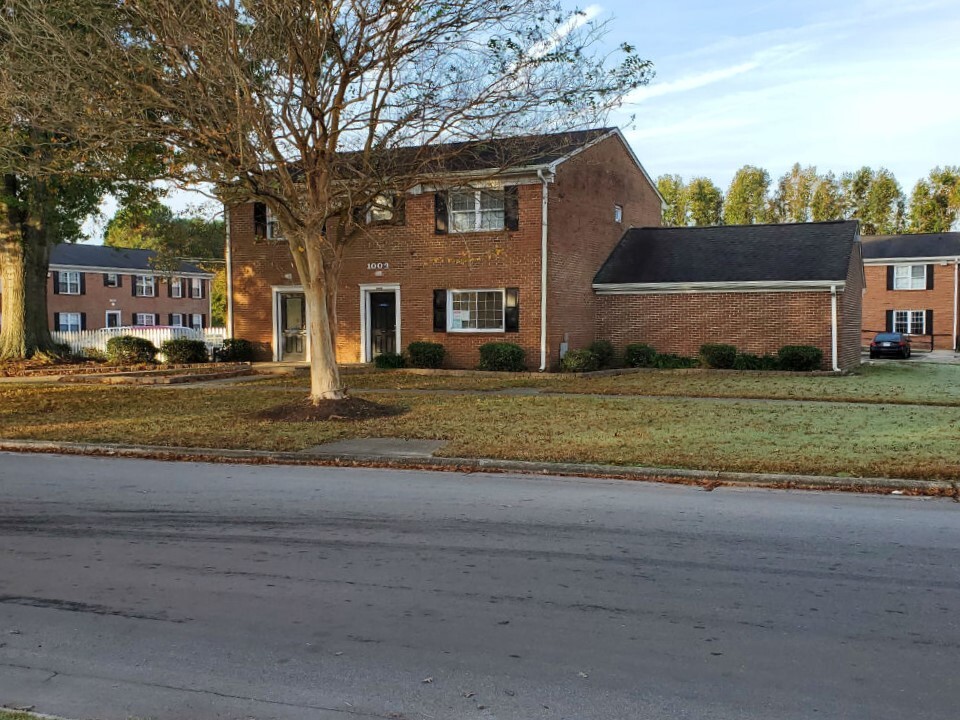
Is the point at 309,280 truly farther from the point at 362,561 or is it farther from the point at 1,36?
the point at 362,561

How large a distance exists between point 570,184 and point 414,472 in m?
16.5

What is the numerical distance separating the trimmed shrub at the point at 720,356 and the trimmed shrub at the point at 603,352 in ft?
9.81

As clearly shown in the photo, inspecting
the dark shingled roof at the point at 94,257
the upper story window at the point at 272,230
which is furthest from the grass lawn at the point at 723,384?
the dark shingled roof at the point at 94,257

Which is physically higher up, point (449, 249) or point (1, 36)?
point (1, 36)

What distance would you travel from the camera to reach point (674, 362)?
24.9 metres

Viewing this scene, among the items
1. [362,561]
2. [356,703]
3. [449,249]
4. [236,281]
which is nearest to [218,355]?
[236,281]

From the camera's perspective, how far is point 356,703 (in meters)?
3.99

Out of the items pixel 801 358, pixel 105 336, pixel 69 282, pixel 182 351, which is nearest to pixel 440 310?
pixel 182 351

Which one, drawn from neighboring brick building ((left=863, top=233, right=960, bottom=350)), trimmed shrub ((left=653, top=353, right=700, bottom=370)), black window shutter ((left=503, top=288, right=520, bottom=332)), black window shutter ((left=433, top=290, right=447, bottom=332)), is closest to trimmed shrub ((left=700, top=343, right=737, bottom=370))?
trimmed shrub ((left=653, top=353, right=700, bottom=370))

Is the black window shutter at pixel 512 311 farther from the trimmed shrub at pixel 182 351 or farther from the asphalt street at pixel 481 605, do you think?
the asphalt street at pixel 481 605

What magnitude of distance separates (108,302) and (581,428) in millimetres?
49901

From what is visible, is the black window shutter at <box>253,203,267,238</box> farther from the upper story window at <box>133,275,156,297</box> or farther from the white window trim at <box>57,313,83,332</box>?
the upper story window at <box>133,275,156,297</box>

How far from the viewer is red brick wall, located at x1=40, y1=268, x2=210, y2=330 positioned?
5193 centimetres

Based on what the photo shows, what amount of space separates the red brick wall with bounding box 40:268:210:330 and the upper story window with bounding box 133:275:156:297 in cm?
29
